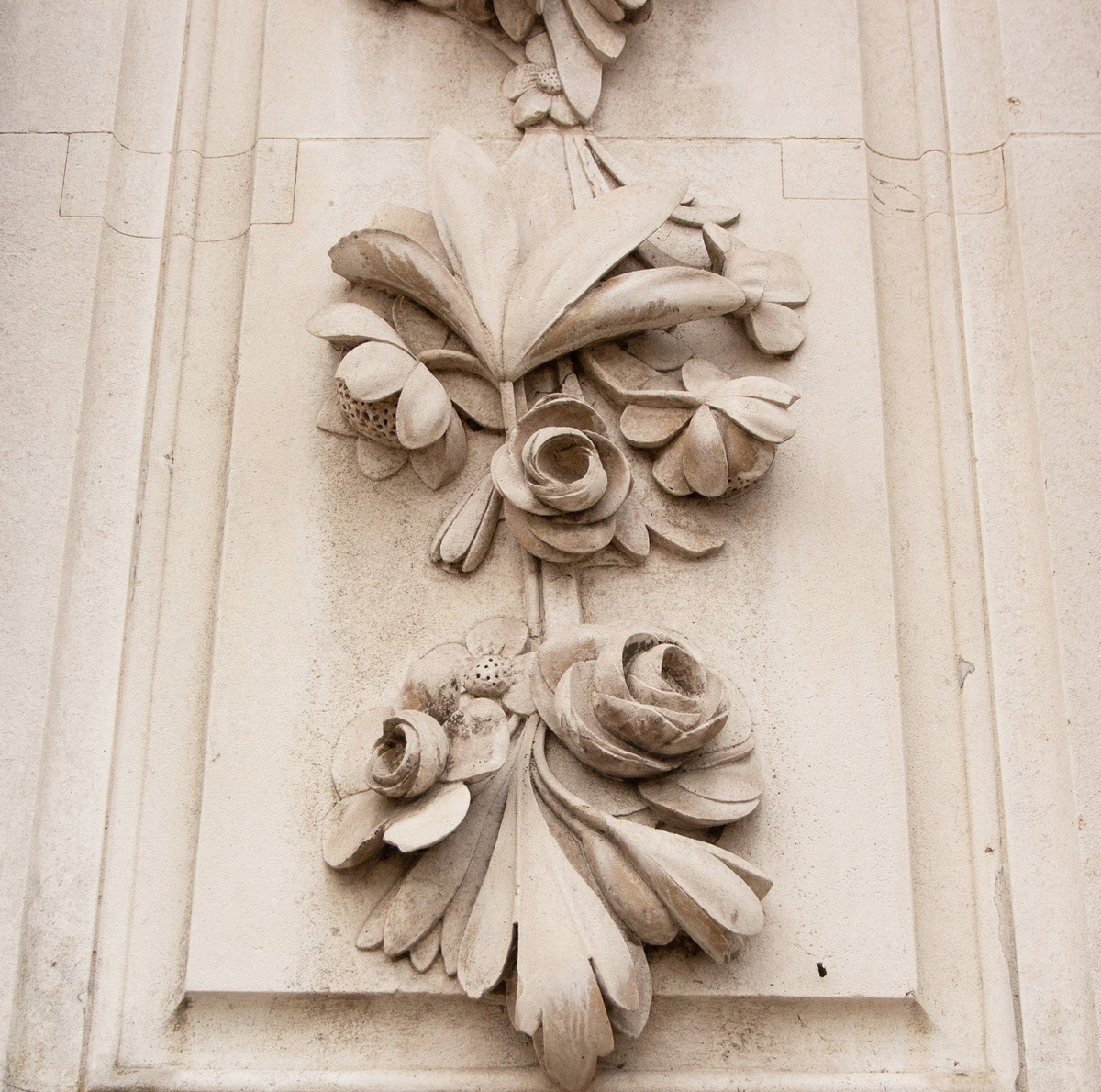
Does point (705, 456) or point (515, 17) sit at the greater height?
point (515, 17)

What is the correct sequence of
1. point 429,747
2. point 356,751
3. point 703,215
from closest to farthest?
point 429,747
point 356,751
point 703,215

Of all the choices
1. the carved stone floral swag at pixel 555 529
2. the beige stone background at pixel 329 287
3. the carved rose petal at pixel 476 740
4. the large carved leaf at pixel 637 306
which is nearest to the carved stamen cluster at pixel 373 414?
the carved stone floral swag at pixel 555 529

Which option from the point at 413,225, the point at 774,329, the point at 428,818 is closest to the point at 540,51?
the point at 413,225

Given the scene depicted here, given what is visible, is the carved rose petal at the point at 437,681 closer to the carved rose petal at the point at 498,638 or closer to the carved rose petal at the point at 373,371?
the carved rose petal at the point at 498,638

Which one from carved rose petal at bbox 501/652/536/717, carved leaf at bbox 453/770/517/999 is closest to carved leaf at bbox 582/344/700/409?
carved rose petal at bbox 501/652/536/717

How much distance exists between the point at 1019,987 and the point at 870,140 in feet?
4.57

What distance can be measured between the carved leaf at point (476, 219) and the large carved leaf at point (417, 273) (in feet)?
0.06

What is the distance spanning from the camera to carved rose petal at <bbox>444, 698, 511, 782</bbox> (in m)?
1.89

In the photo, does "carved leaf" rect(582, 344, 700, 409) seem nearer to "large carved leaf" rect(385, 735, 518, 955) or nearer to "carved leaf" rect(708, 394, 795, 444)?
"carved leaf" rect(708, 394, 795, 444)

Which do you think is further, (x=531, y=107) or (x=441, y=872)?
(x=531, y=107)

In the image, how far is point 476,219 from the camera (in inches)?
87.3

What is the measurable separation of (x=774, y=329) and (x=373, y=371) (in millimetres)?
638

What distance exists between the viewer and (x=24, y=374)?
222 centimetres

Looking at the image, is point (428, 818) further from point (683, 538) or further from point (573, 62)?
point (573, 62)
